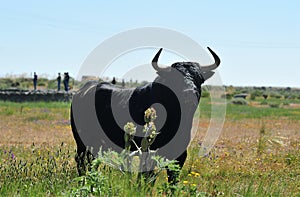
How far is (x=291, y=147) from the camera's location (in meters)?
13.8

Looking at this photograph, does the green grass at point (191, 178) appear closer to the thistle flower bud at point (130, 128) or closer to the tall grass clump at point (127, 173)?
the tall grass clump at point (127, 173)

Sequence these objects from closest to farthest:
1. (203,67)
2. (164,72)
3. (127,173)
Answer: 1. (127,173)
2. (164,72)
3. (203,67)

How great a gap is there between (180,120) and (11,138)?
28.7 feet

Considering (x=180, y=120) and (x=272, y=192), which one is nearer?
(x=272, y=192)

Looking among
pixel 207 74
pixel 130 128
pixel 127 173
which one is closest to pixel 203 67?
pixel 207 74

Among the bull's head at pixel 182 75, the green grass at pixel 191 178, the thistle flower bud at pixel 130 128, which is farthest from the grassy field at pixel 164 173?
the bull's head at pixel 182 75

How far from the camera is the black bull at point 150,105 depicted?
8.19 m

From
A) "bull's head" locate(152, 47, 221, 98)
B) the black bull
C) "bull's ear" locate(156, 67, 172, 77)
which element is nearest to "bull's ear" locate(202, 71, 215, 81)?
the black bull

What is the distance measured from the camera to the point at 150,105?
8.56 meters

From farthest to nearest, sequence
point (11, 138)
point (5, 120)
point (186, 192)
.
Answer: point (5, 120)
point (11, 138)
point (186, 192)

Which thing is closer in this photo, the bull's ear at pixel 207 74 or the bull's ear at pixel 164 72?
the bull's ear at pixel 164 72

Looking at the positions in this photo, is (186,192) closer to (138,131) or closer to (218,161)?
(138,131)

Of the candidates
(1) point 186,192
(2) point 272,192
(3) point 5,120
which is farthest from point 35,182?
(3) point 5,120

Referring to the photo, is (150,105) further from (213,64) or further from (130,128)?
(130,128)
